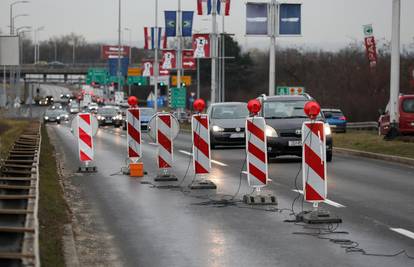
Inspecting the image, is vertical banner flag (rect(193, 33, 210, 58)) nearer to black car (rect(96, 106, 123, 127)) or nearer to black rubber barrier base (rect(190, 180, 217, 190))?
black car (rect(96, 106, 123, 127))

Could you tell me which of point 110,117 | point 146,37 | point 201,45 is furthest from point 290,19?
point 110,117

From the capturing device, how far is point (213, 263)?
8688 mm

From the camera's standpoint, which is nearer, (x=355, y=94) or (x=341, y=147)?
(x=341, y=147)

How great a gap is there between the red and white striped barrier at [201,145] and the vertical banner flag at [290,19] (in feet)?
66.0

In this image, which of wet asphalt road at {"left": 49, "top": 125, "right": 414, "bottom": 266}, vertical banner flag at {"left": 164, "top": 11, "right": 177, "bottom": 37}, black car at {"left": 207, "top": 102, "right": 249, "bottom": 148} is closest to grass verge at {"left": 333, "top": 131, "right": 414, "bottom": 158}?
black car at {"left": 207, "top": 102, "right": 249, "bottom": 148}

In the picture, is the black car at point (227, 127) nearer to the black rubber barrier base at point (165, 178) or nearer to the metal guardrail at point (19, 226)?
the black rubber barrier base at point (165, 178)

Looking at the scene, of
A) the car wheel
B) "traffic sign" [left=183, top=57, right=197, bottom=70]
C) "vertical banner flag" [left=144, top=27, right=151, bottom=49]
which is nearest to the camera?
the car wheel

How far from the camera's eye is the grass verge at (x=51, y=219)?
8188 mm

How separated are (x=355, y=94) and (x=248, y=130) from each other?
165ft

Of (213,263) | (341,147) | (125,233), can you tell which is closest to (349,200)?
(125,233)

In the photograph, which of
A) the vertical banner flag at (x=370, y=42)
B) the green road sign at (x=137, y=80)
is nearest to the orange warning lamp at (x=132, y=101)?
the vertical banner flag at (x=370, y=42)

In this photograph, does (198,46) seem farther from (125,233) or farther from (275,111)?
(125,233)

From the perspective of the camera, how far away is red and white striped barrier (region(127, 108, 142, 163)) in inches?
759

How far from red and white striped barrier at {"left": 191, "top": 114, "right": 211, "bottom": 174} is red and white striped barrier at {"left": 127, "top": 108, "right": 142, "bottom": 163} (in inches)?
127
